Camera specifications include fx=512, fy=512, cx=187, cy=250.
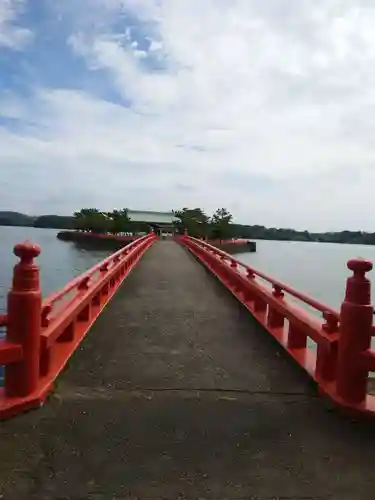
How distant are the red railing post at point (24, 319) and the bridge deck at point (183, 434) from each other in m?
0.27

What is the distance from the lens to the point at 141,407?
404 cm

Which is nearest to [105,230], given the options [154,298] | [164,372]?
[154,298]

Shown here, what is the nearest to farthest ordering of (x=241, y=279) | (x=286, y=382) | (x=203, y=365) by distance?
1. (x=286, y=382)
2. (x=203, y=365)
3. (x=241, y=279)

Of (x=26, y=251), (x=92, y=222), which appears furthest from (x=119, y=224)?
(x=26, y=251)

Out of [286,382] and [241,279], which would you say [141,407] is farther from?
[241,279]

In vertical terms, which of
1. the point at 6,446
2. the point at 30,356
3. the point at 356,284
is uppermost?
the point at 356,284

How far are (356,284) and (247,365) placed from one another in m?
1.72

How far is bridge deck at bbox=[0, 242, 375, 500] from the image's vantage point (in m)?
2.92

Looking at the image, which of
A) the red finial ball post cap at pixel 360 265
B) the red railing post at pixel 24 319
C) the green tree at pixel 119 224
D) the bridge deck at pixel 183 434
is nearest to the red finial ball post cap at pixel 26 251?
the red railing post at pixel 24 319

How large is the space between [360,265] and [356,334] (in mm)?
546

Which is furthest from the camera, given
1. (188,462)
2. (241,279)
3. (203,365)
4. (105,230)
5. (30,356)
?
(105,230)

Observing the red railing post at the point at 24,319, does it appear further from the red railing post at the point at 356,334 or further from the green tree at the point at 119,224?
the green tree at the point at 119,224

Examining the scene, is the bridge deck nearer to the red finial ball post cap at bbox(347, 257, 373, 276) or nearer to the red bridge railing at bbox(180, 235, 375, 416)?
the red bridge railing at bbox(180, 235, 375, 416)

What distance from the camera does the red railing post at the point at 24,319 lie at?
12.4 feet
